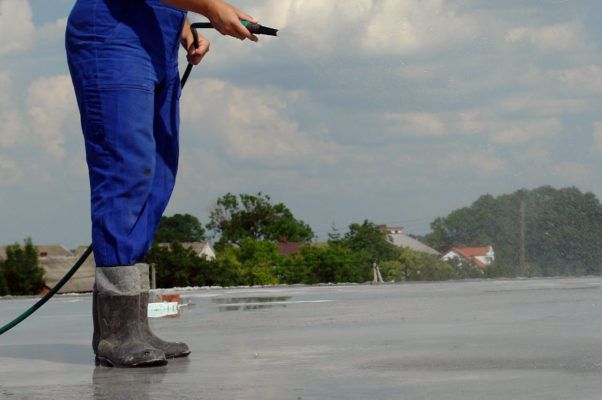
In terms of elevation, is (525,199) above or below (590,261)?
above

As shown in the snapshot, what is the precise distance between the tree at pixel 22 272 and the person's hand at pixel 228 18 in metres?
59.3

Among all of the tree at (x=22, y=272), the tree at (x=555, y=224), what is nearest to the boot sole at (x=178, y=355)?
the tree at (x=555, y=224)

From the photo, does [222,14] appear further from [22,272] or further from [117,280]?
[22,272]

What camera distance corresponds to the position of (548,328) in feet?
21.4

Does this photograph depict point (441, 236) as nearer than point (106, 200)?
No

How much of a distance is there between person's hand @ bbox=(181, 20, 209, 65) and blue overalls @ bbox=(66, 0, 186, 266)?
0.61 metres

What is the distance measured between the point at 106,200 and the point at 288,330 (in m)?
1.77

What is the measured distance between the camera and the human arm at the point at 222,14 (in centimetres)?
553

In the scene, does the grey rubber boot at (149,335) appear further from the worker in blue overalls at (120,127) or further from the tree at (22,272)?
the tree at (22,272)

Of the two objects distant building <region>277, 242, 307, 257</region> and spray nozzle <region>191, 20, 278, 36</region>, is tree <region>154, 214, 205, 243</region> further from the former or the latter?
spray nozzle <region>191, 20, 278, 36</region>

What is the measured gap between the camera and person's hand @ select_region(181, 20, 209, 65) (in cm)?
627

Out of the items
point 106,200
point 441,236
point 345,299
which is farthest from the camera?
point 441,236

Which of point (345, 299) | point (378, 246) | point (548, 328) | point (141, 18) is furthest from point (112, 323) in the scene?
point (378, 246)

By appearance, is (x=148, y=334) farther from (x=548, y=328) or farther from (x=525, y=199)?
(x=525, y=199)
